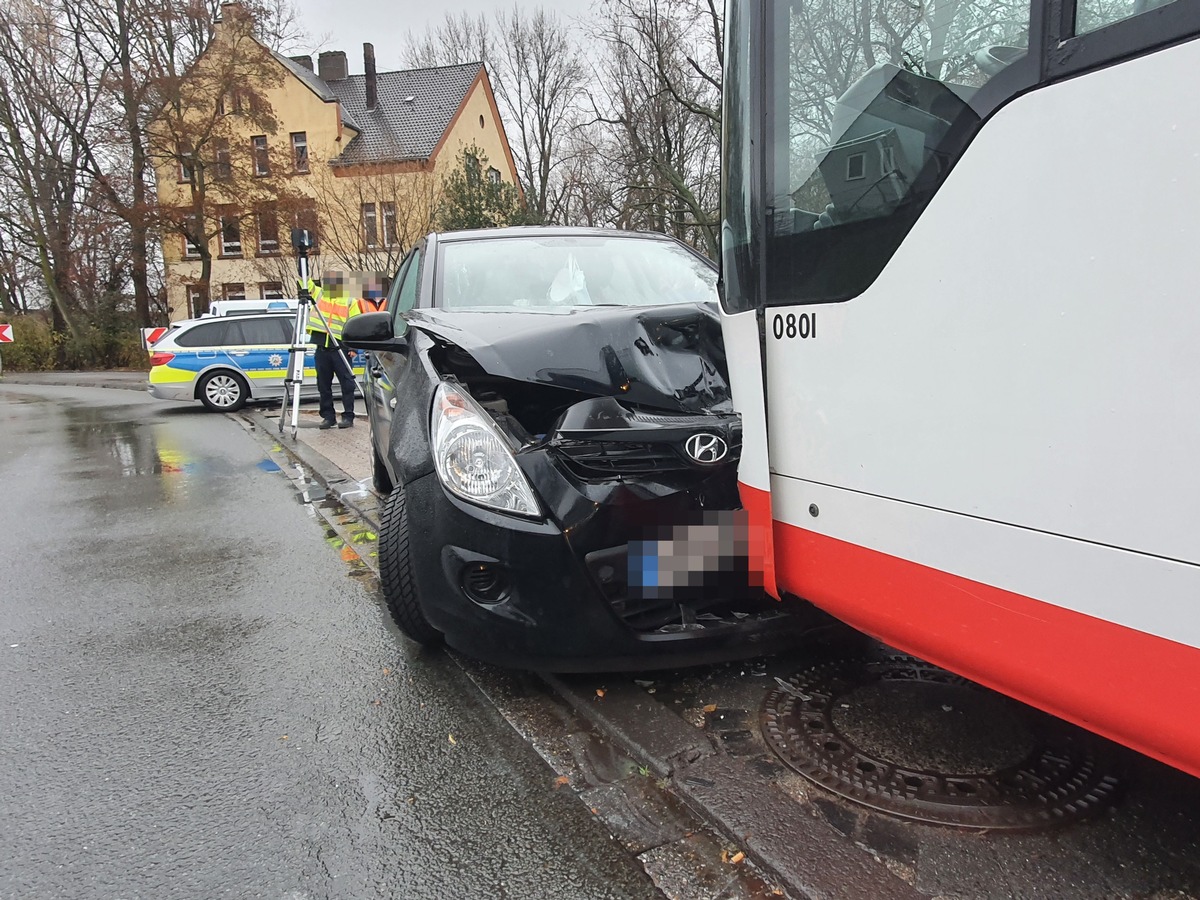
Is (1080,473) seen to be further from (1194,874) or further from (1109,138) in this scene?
(1194,874)

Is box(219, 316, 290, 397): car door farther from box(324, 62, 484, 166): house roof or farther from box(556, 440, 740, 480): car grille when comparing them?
box(324, 62, 484, 166): house roof

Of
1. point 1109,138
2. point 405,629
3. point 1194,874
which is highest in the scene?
point 1109,138

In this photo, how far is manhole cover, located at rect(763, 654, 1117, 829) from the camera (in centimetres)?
209

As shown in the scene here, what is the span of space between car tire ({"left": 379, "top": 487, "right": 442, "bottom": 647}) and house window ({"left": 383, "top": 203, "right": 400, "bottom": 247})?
2038cm

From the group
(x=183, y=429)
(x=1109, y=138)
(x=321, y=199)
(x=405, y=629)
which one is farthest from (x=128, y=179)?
(x=1109, y=138)

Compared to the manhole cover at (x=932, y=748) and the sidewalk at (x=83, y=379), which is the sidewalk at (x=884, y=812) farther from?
the sidewalk at (x=83, y=379)

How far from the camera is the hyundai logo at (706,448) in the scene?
2.43 meters

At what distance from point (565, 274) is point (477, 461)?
1744 millimetres

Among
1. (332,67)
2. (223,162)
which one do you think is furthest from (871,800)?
(332,67)

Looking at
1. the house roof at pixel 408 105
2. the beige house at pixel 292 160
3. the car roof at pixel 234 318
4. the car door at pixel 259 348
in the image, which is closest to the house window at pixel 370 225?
the beige house at pixel 292 160

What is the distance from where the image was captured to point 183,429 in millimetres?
11984

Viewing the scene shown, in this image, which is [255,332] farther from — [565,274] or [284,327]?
[565,274]

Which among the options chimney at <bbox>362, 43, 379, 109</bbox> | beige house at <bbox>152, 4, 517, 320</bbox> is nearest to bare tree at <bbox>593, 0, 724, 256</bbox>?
beige house at <bbox>152, 4, 517, 320</bbox>

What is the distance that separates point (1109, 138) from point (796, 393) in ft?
3.06
